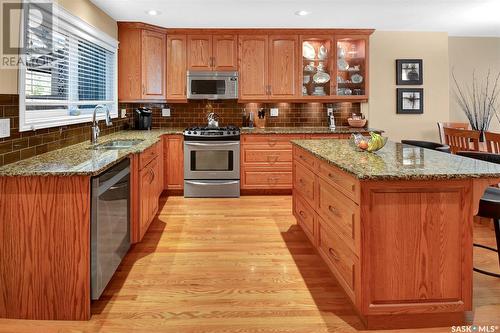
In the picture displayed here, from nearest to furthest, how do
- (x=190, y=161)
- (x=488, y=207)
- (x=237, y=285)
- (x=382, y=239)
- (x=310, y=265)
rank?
(x=382, y=239)
(x=488, y=207)
(x=237, y=285)
(x=310, y=265)
(x=190, y=161)

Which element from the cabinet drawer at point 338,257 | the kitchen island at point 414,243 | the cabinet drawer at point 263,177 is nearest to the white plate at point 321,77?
the cabinet drawer at point 263,177

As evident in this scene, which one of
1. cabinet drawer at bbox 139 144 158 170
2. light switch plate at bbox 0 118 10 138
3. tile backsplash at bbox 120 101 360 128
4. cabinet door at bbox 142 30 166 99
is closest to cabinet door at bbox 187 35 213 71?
cabinet door at bbox 142 30 166 99

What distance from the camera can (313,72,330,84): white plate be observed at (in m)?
5.61

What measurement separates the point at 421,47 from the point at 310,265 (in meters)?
4.29

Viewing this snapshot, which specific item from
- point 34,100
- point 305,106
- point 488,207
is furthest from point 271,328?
point 305,106

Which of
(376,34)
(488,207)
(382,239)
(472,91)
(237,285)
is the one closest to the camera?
(382,239)

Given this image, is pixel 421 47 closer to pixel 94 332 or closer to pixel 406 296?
pixel 406 296

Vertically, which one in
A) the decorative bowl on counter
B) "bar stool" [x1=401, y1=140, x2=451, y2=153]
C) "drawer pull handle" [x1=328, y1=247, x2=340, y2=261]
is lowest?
"drawer pull handle" [x1=328, y1=247, x2=340, y2=261]

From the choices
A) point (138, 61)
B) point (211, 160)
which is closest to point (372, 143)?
point (211, 160)

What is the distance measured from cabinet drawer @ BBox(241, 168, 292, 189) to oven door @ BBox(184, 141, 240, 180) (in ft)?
0.65

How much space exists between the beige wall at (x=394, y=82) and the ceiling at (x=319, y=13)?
19cm

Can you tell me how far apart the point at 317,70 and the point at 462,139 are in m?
2.28

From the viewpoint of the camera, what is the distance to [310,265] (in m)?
2.86

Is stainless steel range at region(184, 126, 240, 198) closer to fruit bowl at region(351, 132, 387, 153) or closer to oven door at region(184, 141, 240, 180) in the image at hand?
oven door at region(184, 141, 240, 180)
